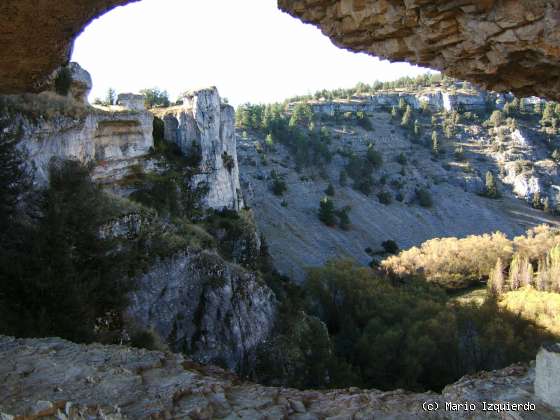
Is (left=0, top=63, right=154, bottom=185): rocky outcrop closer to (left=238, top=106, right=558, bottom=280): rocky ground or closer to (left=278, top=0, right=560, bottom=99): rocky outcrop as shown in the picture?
(left=278, top=0, right=560, bottom=99): rocky outcrop

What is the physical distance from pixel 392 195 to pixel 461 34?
6119cm

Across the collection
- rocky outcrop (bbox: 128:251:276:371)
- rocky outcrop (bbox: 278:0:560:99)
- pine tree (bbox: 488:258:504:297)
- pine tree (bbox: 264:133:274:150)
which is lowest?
pine tree (bbox: 488:258:504:297)

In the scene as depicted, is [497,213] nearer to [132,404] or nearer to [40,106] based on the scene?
[40,106]

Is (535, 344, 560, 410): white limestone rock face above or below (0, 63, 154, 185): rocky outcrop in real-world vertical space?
below

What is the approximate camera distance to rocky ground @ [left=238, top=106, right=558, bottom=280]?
45.8m

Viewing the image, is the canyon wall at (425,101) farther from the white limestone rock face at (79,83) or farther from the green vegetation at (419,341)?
the white limestone rock face at (79,83)

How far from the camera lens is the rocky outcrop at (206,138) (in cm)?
2753

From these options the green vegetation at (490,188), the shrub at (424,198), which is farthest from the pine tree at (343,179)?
the green vegetation at (490,188)

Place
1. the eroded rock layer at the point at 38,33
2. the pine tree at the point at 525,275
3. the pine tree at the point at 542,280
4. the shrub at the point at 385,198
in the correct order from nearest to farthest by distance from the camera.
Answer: the eroded rock layer at the point at 38,33
the pine tree at the point at 542,280
the pine tree at the point at 525,275
the shrub at the point at 385,198

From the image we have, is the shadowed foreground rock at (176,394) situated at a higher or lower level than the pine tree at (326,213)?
higher

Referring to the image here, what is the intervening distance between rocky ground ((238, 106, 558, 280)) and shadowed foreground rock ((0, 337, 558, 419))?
3090cm

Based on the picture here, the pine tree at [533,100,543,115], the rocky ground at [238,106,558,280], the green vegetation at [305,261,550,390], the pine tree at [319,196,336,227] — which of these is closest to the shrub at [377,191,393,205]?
the rocky ground at [238,106,558,280]

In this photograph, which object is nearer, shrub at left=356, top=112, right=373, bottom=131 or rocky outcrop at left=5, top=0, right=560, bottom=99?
rocky outcrop at left=5, top=0, right=560, bottom=99

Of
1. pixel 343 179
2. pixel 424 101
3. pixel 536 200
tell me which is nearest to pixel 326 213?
pixel 343 179
